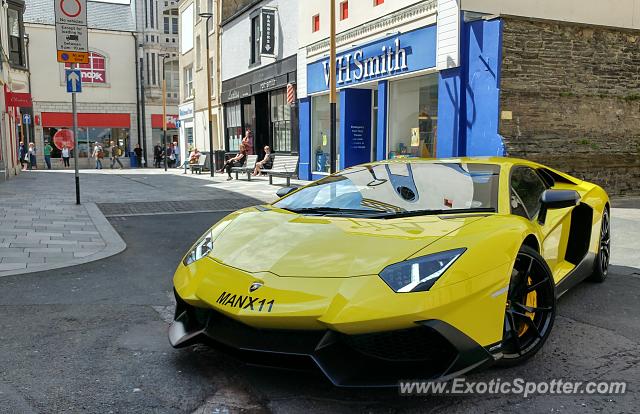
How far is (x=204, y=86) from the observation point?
97.3 ft

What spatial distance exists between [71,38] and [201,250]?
9020 mm

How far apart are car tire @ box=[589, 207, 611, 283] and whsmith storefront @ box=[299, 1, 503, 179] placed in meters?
6.48

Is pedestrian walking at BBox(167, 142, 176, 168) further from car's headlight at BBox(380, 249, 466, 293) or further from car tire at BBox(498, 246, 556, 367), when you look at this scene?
car's headlight at BBox(380, 249, 466, 293)

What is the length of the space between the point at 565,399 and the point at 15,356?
3206 mm

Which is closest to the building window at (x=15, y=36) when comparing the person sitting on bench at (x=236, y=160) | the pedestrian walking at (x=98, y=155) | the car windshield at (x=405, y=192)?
the pedestrian walking at (x=98, y=155)

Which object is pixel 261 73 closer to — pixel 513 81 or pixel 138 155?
pixel 513 81

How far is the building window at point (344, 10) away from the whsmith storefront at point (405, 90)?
0.56m

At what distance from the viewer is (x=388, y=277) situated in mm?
2635

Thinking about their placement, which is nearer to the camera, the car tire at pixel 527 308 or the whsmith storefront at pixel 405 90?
the car tire at pixel 527 308

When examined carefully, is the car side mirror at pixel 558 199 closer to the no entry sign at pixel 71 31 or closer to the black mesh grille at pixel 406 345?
the black mesh grille at pixel 406 345

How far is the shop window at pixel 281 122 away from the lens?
21.4m

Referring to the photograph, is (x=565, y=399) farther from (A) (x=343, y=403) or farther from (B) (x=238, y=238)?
(B) (x=238, y=238)

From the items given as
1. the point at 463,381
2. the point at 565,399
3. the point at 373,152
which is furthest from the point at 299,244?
the point at 373,152

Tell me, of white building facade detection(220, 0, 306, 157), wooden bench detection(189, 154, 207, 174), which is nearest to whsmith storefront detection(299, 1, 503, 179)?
A: white building facade detection(220, 0, 306, 157)
